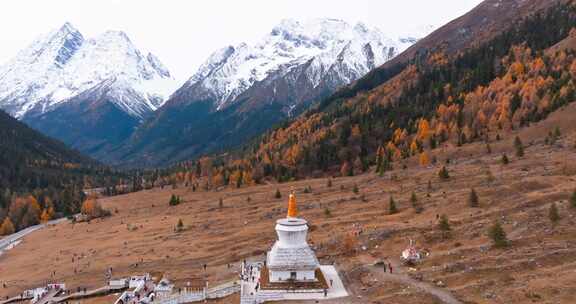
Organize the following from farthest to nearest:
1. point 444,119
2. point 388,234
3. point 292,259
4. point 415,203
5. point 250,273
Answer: point 444,119 < point 415,203 < point 388,234 < point 250,273 < point 292,259

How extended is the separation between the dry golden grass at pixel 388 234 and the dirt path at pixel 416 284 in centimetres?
85

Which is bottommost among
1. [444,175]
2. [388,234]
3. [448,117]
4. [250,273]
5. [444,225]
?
[250,273]

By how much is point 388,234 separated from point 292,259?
19.0m

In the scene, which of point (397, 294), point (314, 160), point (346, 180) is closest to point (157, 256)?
point (397, 294)

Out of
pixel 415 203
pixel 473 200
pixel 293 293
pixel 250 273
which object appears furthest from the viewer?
pixel 415 203

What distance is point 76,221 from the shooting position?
152m

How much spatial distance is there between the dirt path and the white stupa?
685 centimetres

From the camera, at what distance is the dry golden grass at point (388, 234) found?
58531mm

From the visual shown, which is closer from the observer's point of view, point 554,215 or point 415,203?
point 554,215

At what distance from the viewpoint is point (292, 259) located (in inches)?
2571

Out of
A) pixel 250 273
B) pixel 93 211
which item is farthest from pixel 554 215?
pixel 93 211

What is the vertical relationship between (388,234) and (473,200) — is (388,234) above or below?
below

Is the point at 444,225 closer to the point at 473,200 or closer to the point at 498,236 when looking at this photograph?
the point at 498,236

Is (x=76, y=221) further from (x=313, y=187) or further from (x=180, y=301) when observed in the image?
(x=180, y=301)
